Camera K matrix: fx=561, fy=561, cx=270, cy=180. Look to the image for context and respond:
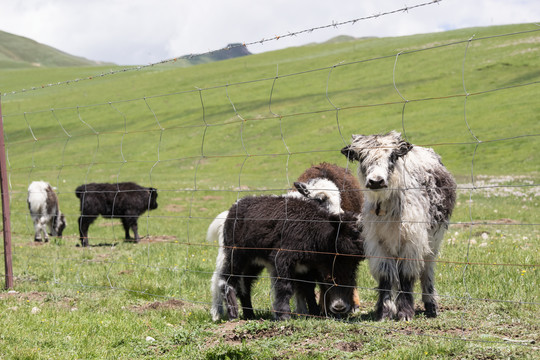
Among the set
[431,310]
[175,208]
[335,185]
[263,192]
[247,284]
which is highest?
[335,185]

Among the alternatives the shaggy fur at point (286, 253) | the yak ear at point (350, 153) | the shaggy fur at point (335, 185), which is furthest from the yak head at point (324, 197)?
the yak ear at point (350, 153)

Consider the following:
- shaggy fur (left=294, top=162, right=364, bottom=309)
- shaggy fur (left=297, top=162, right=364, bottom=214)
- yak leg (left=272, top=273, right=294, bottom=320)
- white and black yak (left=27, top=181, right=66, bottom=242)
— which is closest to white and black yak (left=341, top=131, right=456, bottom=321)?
shaggy fur (left=294, top=162, right=364, bottom=309)

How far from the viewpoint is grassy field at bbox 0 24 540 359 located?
212 inches

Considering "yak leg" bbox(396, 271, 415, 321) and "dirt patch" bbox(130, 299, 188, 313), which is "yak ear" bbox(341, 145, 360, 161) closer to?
"yak leg" bbox(396, 271, 415, 321)

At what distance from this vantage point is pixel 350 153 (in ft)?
20.5

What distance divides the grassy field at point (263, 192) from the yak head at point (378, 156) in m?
0.59

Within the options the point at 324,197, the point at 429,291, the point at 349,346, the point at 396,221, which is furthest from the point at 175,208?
the point at 349,346

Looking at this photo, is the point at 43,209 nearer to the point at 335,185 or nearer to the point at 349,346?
the point at 335,185

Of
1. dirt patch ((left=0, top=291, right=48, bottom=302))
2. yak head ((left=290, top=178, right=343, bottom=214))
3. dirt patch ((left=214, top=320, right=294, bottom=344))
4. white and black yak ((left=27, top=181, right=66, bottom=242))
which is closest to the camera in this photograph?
dirt patch ((left=214, top=320, right=294, bottom=344))

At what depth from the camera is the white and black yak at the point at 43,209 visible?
16078 mm

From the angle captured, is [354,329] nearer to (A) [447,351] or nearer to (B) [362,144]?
(A) [447,351]

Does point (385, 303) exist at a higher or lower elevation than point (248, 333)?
higher

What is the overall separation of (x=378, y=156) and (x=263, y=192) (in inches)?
571

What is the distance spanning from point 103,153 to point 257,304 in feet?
140
